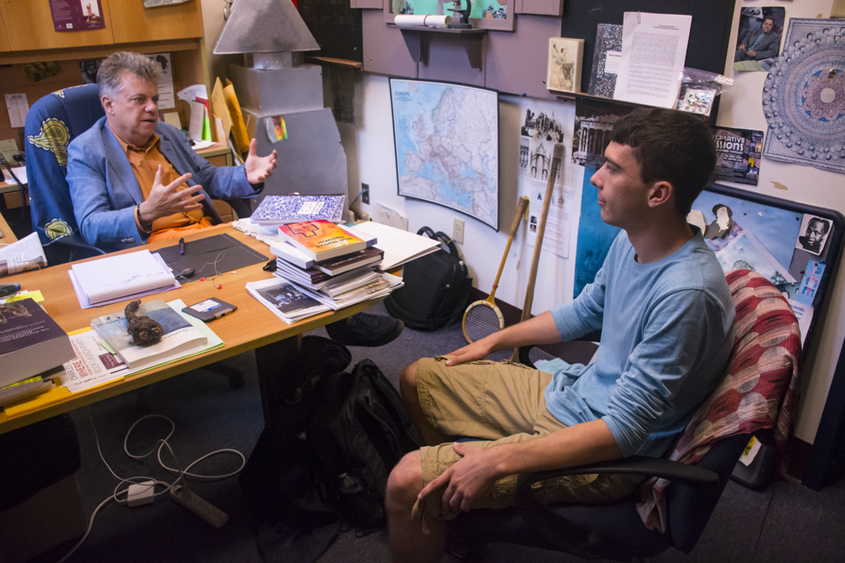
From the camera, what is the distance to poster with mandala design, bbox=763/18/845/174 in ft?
5.41

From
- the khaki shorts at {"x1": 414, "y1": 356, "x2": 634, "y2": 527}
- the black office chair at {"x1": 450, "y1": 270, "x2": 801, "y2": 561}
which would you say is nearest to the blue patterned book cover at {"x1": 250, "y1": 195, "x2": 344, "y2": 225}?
the khaki shorts at {"x1": 414, "y1": 356, "x2": 634, "y2": 527}

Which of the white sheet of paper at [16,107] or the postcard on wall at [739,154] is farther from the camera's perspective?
the white sheet of paper at [16,107]

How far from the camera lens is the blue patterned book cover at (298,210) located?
2.02 m

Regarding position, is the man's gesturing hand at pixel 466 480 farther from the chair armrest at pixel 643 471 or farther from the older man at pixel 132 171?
the older man at pixel 132 171

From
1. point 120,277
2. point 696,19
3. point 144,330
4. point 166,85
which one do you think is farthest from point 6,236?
point 696,19

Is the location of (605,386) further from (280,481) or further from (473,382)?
(280,481)

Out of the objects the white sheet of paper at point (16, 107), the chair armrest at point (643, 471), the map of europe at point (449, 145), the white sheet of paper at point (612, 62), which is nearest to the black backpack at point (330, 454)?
the chair armrest at point (643, 471)

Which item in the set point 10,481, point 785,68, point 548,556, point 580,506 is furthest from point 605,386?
point 10,481

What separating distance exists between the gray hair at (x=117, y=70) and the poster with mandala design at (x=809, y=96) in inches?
83.8

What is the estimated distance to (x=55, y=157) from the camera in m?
2.30

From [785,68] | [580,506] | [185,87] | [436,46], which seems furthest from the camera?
[185,87]

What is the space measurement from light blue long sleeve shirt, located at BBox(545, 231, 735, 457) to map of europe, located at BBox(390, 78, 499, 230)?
4.58ft

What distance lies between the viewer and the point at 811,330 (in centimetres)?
184

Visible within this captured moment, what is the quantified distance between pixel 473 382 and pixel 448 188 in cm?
160
